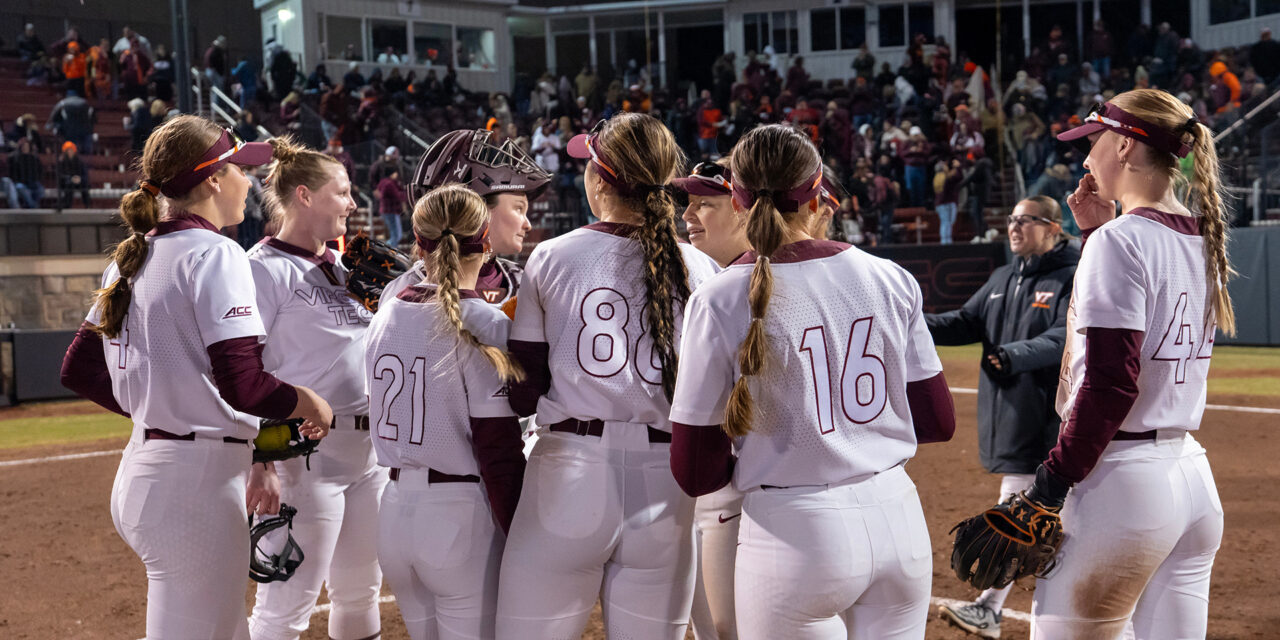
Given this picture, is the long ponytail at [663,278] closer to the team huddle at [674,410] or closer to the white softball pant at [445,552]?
the team huddle at [674,410]

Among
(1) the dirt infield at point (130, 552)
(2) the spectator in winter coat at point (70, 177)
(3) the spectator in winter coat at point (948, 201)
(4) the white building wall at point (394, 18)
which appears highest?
(4) the white building wall at point (394, 18)

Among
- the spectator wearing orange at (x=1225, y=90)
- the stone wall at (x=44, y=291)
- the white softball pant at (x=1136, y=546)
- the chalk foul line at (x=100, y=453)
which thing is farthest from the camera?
the spectator wearing orange at (x=1225, y=90)

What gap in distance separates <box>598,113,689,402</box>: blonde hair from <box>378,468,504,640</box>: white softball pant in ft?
2.19

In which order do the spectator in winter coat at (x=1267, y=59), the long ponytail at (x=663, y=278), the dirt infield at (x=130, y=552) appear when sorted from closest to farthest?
the long ponytail at (x=663, y=278) < the dirt infield at (x=130, y=552) < the spectator in winter coat at (x=1267, y=59)

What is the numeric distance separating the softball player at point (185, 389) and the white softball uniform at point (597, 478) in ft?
2.70

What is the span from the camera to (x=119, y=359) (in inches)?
124

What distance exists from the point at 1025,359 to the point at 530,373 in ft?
8.05

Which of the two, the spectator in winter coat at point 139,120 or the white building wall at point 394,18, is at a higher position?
the white building wall at point 394,18

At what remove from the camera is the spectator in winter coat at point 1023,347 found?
4.52 meters

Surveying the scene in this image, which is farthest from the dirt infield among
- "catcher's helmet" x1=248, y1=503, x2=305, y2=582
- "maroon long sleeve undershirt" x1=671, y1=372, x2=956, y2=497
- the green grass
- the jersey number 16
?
the jersey number 16

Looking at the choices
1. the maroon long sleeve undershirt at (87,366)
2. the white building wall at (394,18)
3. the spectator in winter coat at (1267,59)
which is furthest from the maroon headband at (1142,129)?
the white building wall at (394,18)

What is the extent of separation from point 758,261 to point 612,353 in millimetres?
573

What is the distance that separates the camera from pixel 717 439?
2.51m

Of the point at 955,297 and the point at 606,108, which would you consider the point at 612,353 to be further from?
the point at 606,108
